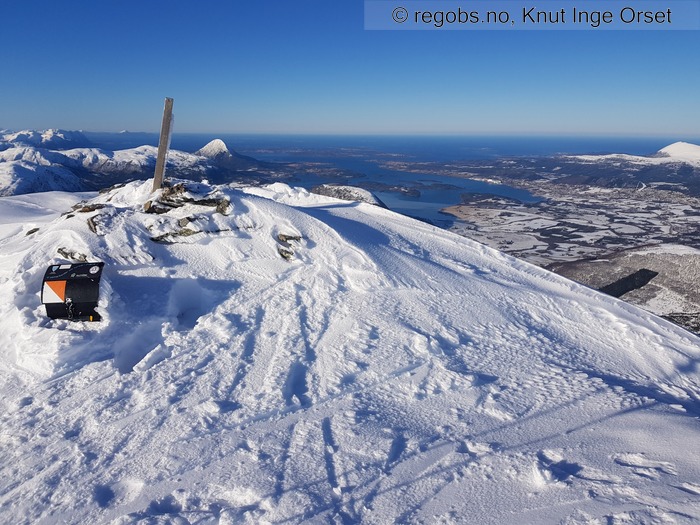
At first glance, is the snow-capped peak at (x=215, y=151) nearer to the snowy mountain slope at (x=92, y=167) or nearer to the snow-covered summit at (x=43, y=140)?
the snowy mountain slope at (x=92, y=167)

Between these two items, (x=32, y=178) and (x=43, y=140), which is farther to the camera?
(x=43, y=140)

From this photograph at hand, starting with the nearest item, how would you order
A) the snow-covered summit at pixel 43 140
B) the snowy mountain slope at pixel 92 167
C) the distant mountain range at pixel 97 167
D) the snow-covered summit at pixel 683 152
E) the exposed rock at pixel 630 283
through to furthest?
the exposed rock at pixel 630 283, the snowy mountain slope at pixel 92 167, the distant mountain range at pixel 97 167, the snow-covered summit at pixel 43 140, the snow-covered summit at pixel 683 152

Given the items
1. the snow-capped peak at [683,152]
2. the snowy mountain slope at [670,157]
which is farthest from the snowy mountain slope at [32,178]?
the snow-capped peak at [683,152]

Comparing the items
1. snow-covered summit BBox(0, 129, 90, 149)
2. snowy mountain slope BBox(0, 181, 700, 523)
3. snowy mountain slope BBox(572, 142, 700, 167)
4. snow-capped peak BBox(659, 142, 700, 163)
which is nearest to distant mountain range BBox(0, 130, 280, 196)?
snow-covered summit BBox(0, 129, 90, 149)

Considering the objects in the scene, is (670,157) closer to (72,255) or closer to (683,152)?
(683,152)

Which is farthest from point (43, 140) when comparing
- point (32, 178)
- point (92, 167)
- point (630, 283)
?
point (630, 283)

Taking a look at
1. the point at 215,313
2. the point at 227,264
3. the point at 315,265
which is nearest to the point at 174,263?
the point at 227,264

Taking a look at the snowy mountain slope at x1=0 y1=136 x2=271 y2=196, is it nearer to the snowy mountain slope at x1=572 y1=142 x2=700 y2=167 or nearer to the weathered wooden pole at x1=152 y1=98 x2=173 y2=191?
the weathered wooden pole at x1=152 y1=98 x2=173 y2=191
